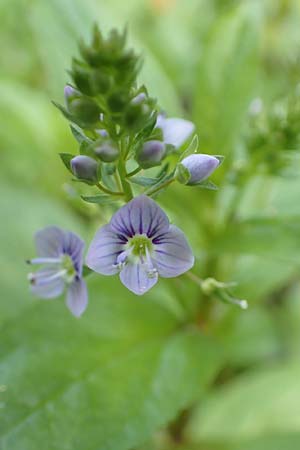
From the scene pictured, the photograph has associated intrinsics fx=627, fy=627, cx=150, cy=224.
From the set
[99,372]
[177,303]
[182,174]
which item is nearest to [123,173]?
[182,174]

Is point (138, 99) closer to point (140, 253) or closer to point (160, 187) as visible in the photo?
point (160, 187)

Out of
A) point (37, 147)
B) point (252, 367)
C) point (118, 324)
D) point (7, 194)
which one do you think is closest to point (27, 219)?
point (7, 194)

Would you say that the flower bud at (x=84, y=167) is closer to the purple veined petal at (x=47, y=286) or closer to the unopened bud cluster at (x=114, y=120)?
the unopened bud cluster at (x=114, y=120)

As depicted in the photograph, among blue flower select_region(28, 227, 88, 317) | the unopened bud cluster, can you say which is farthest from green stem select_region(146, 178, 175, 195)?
blue flower select_region(28, 227, 88, 317)

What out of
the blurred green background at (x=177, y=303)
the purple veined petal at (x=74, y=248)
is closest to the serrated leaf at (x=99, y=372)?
the blurred green background at (x=177, y=303)

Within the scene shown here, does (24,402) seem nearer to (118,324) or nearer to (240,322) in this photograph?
(118,324)
